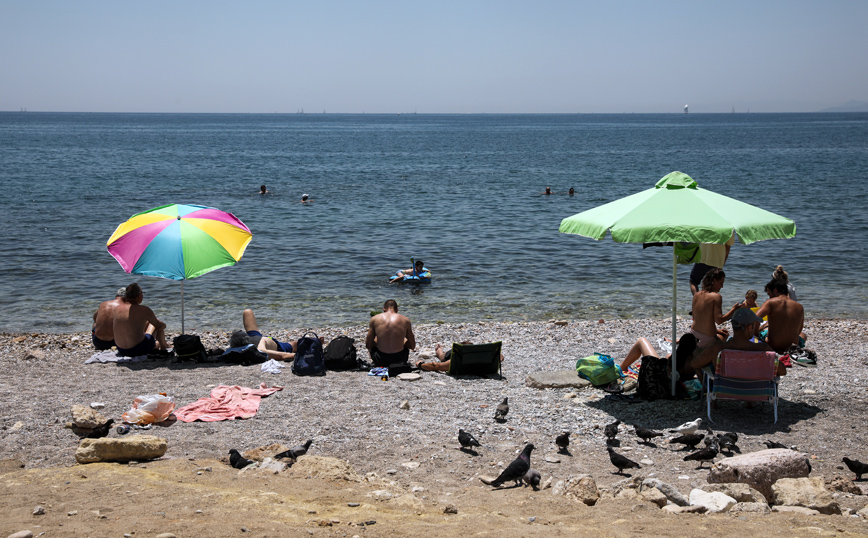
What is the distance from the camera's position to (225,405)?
7.78 m

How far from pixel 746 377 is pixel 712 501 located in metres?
2.53

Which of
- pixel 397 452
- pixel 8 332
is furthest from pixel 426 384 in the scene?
pixel 8 332

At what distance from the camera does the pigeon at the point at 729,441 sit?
655cm

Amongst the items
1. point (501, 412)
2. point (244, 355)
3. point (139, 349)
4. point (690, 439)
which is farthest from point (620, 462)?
point (139, 349)

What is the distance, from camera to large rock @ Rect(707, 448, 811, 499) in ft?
18.9

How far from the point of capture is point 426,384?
29.3 feet

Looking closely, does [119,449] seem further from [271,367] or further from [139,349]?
[139,349]

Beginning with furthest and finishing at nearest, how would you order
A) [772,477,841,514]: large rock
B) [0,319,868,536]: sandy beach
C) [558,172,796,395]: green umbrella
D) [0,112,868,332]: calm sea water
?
[0,112,868,332]: calm sea water, [558,172,796,395]: green umbrella, [772,477,841,514]: large rock, [0,319,868,536]: sandy beach

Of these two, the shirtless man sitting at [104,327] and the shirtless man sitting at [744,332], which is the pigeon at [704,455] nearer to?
the shirtless man sitting at [744,332]

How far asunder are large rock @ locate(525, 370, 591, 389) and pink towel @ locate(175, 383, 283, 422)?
3289mm

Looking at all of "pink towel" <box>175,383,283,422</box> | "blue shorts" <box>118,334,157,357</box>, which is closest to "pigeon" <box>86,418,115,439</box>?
"pink towel" <box>175,383,283,422</box>

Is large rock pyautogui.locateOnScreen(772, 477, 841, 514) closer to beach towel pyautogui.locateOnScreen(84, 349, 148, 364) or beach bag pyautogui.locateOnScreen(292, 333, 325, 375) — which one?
beach bag pyautogui.locateOnScreen(292, 333, 325, 375)

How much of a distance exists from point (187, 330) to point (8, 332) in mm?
3503

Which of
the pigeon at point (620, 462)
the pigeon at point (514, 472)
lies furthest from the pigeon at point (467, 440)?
the pigeon at point (620, 462)
